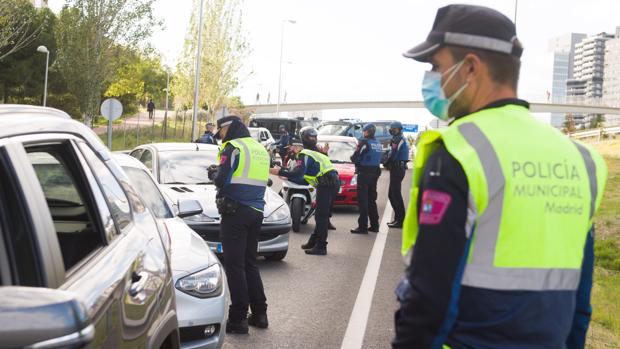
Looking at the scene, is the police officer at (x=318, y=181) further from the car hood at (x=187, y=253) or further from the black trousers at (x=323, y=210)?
the car hood at (x=187, y=253)

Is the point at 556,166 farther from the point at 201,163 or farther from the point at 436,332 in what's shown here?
the point at 201,163

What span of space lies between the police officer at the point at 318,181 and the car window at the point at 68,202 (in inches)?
302

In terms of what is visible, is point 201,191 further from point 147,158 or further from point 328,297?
point 328,297

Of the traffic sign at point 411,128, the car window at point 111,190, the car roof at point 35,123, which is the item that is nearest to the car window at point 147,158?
the car window at point 111,190

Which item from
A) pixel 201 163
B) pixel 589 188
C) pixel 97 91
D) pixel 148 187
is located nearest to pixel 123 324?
pixel 589 188

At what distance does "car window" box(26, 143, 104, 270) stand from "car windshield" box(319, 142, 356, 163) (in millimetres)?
15220

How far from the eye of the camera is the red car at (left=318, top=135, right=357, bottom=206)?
676 inches

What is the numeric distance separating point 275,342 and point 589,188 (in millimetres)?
4413

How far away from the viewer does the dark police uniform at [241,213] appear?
6.73m

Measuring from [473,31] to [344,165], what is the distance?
15.8 metres

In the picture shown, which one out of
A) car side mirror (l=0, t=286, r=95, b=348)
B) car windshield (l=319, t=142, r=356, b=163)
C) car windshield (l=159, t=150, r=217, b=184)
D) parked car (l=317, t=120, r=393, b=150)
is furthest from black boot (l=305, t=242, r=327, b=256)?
parked car (l=317, t=120, r=393, b=150)

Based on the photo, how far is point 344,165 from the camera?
714 inches

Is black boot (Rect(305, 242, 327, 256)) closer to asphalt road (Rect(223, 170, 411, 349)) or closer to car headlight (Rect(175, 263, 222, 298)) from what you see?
asphalt road (Rect(223, 170, 411, 349))

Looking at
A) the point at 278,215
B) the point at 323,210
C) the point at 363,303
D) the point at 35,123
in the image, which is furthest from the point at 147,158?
the point at 35,123
